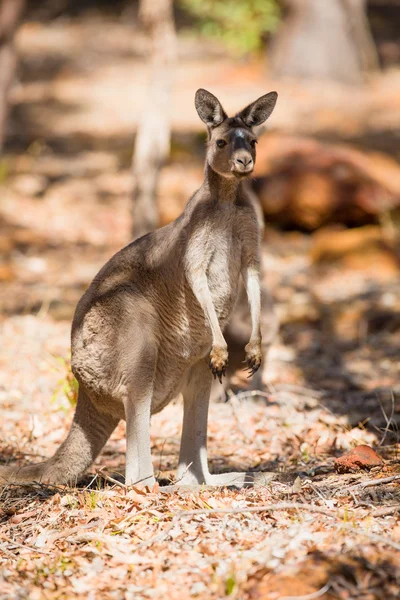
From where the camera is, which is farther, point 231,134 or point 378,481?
point 231,134

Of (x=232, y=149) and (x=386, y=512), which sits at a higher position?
(x=232, y=149)

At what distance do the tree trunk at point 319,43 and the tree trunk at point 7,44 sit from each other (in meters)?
7.49

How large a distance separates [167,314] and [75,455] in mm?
914

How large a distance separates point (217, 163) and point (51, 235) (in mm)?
7796

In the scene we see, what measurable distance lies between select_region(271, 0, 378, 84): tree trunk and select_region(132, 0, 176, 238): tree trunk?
8228 millimetres

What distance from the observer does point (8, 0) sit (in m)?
10.9

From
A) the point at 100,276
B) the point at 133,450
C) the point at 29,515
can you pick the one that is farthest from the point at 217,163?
the point at 29,515

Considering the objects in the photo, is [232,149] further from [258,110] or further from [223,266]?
[223,266]

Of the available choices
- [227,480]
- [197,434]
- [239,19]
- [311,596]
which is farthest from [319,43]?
[311,596]

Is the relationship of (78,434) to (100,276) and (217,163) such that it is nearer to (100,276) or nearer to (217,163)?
(100,276)

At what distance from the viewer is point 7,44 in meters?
11.0

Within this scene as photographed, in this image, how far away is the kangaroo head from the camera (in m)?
4.08

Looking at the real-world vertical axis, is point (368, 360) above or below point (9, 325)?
below

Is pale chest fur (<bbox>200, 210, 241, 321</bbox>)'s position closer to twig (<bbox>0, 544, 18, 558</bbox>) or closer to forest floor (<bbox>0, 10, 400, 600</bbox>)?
forest floor (<bbox>0, 10, 400, 600</bbox>)
